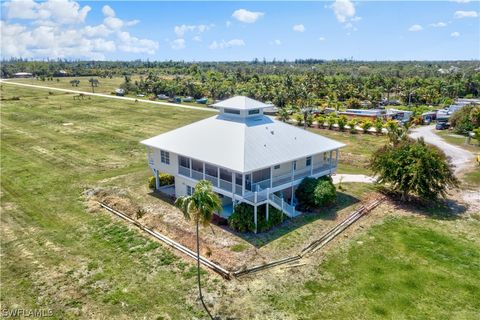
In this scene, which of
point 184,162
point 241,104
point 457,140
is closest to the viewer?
point 184,162

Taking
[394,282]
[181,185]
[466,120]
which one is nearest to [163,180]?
[181,185]

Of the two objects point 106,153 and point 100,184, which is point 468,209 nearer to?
point 100,184

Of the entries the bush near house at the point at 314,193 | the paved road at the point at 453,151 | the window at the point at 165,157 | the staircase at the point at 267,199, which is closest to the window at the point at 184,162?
the window at the point at 165,157

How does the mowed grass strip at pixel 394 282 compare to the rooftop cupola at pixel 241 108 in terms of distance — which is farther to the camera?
the rooftop cupola at pixel 241 108

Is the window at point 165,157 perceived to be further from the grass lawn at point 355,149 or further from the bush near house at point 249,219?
the grass lawn at point 355,149

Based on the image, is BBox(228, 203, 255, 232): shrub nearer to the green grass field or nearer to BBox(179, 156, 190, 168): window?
the green grass field

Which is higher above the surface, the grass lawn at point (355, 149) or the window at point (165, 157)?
the window at point (165, 157)

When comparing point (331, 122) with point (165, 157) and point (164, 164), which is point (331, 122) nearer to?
point (165, 157)

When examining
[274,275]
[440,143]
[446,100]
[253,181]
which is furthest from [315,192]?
[446,100]
